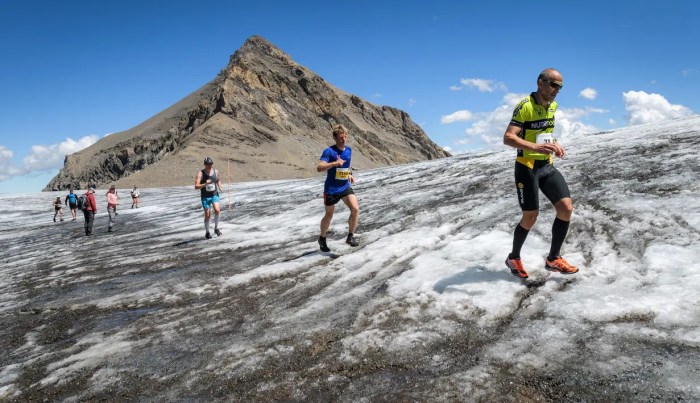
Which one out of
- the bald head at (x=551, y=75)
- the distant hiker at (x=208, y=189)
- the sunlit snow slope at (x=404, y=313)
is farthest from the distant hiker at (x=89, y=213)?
the bald head at (x=551, y=75)

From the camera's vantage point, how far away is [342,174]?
305 inches

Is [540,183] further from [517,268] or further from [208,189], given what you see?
[208,189]

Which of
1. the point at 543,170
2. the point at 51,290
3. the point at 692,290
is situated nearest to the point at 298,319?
the point at 543,170

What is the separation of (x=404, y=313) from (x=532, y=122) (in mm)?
2579

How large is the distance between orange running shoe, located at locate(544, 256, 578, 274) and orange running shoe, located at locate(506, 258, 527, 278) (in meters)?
0.35

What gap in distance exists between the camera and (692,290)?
170 inches

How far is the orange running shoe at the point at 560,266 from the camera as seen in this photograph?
206 inches

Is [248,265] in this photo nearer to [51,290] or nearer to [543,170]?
[51,290]

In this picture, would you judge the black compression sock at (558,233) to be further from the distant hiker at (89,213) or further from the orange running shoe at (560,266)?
the distant hiker at (89,213)

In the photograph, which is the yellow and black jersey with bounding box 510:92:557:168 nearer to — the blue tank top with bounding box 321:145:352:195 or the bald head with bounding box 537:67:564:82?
the bald head with bounding box 537:67:564:82

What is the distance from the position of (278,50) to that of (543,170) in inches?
5292

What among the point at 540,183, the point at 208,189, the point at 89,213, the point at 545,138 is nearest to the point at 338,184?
the point at 540,183

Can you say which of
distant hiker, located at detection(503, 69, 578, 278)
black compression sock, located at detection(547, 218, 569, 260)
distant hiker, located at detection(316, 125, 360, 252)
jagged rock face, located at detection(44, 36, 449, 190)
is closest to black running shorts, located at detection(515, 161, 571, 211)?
distant hiker, located at detection(503, 69, 578, 278)

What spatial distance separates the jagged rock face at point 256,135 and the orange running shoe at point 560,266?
6983 centimetres
